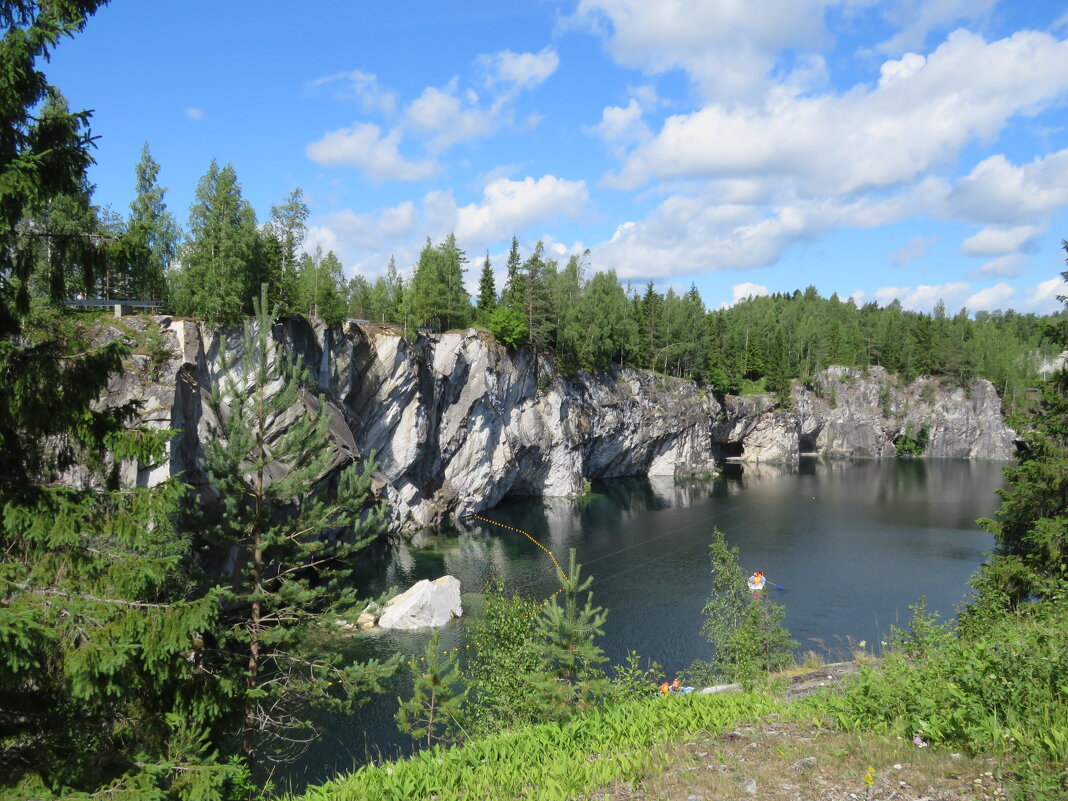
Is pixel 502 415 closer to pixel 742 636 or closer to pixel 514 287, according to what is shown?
pixel 514 287

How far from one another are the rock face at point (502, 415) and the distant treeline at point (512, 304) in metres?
2.64

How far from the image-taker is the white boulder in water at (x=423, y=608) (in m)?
28.7

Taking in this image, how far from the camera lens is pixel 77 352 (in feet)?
19.8

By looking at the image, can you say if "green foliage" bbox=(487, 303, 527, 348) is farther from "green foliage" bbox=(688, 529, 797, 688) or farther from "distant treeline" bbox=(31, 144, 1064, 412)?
"green foliage" bbox=(688, 529, 797, 688)

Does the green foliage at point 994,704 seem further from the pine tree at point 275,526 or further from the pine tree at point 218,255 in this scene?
the pine tree at point 218,255

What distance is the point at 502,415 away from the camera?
2258 inches

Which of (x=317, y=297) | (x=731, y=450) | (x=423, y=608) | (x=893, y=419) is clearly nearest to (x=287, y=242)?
(x=317, y=297)

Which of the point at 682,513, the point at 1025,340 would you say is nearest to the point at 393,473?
the point at 682,513

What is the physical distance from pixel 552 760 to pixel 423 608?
2327cm

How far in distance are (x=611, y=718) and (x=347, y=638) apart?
73.0 feet

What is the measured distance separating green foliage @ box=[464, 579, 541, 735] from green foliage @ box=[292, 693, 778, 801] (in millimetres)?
2835

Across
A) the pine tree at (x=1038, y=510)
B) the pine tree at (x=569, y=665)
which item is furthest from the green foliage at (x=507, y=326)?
the pine tree at (x=569, y=665)

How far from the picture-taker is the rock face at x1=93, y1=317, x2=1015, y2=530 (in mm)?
27109

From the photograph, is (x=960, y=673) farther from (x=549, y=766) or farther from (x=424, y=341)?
(x=424, y=341)
